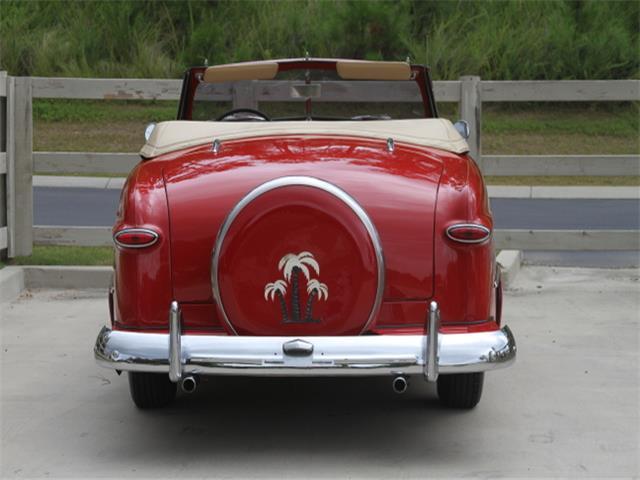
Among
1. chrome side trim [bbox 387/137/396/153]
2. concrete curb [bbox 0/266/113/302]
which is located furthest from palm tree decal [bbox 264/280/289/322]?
concrete curb [bbox 0/266/113/302]

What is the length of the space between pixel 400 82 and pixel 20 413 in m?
2.87

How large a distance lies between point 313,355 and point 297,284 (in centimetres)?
29

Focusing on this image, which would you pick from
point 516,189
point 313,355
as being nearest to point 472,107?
point 313,355

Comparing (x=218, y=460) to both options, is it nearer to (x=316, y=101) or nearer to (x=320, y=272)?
(x=320, y=272)

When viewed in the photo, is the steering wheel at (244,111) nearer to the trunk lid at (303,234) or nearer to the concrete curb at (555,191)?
the trunk lid at (303,234)

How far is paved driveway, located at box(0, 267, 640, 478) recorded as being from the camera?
15.6 feet

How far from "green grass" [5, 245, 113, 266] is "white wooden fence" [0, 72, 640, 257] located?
0.37ft

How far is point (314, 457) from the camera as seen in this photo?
484 cm

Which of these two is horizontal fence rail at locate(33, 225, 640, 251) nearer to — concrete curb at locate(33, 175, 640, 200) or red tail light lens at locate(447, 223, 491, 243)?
red tail light lens at locate(447, 223, 491, 243)

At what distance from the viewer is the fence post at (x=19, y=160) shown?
950cm

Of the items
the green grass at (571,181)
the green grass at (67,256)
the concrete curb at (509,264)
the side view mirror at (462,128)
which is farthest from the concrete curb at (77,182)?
the side view mirror at (462,128)

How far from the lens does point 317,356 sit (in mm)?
4473

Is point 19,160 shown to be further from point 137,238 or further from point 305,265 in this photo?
point 305,265

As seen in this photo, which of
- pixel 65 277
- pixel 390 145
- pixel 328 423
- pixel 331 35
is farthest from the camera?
pixel 331 35
